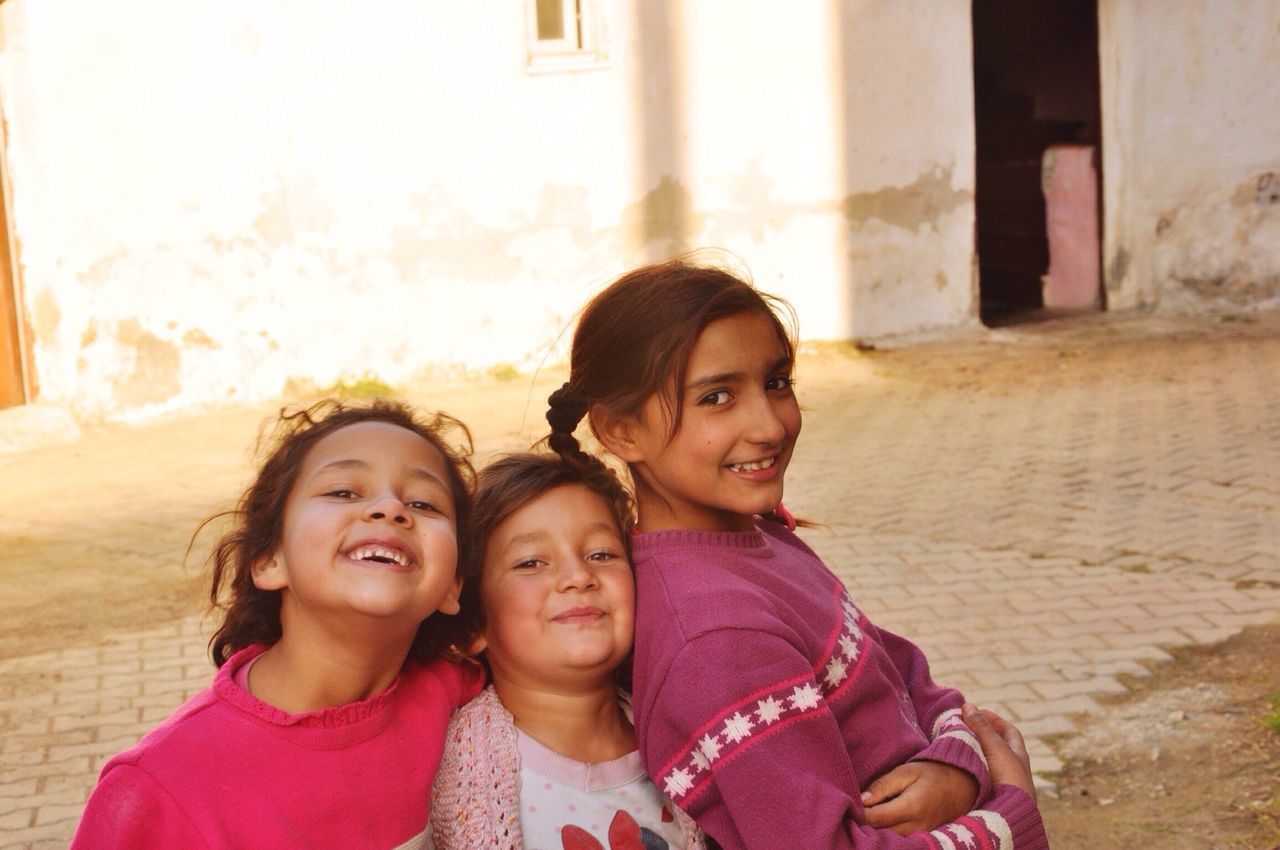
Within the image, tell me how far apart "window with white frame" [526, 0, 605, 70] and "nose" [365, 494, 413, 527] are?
28.4 feet

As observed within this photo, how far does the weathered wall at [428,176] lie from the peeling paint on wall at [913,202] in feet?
0.06

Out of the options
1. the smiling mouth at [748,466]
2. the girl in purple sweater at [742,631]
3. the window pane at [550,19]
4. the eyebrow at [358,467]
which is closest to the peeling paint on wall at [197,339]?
the window pane at [550,19]

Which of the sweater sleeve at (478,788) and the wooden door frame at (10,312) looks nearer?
the sweater sleeve at (478,788)

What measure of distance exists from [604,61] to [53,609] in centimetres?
605

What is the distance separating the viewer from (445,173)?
9969 millimetres

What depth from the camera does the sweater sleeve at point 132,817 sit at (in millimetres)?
1736

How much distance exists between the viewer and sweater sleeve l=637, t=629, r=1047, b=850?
1795 mm

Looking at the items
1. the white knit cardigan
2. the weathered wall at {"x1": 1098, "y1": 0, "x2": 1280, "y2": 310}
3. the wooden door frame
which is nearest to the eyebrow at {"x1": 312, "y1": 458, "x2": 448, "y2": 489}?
the white knit cardigan

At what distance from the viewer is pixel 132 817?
5.72 ft

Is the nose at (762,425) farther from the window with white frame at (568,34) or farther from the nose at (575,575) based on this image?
the window with white frame at (568,34)

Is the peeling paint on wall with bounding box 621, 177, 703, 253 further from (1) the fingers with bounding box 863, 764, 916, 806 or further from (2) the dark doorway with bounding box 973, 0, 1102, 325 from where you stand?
(1) the fingers with bounding box 863, 764, 916, 806

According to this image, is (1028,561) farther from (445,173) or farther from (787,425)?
(445,173)

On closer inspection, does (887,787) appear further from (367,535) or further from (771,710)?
(367,535)

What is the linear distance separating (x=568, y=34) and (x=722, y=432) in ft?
28.6
